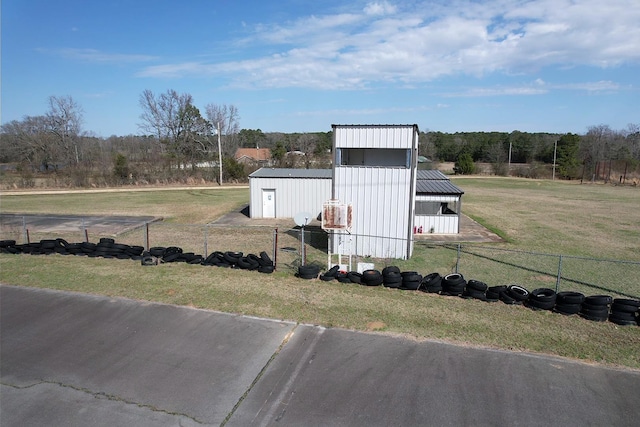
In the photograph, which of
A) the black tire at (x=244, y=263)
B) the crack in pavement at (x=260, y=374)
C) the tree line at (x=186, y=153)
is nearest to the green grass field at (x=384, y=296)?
the black tire at (x=244, y=263)

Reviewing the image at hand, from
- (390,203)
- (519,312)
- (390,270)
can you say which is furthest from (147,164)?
(519,312)

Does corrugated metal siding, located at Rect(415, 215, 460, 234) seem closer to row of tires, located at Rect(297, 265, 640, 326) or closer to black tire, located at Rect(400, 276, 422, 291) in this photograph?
row of tires, located at Rect(297, 265, 640, 326)

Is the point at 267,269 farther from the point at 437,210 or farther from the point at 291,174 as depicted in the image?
the point at 291,174

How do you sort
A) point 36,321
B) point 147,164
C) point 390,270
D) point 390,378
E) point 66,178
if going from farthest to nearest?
point 147,164, point 66,178, point 390,270, point 36,321, point 390,378

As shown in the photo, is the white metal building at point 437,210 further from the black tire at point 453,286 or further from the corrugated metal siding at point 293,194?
the black tire at point 453,286

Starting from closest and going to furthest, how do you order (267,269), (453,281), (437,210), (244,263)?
(453,281) → (267,269) → (244,263) → (437,210)

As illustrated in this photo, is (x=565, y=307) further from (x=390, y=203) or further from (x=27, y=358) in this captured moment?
(x=27, y=358)

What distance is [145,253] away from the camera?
12.9 metres

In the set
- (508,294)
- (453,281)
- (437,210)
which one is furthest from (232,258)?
(437,210)

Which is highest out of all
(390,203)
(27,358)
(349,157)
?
(349,157)

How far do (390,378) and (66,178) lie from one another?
46.8 m

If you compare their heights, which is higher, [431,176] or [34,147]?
[34,147]

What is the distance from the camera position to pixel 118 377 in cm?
631

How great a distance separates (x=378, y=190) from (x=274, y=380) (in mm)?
9734
